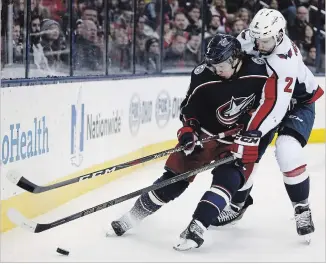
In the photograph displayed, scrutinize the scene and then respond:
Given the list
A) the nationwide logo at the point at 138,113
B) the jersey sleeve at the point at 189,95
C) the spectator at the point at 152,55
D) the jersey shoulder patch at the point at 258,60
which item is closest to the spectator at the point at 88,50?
the nationwide logo at the point at 138,113

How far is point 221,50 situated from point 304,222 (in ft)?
2.94

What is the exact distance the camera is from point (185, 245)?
3412mm

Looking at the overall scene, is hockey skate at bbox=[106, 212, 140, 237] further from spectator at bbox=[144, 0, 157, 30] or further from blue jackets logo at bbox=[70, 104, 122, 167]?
spectator at bbox=[144, 0, 157, 30]

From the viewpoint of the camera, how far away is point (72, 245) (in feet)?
11.6

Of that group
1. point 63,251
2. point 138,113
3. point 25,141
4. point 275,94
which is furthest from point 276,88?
point 138,113

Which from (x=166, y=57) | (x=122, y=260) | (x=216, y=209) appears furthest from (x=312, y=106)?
(x=166, y=57)

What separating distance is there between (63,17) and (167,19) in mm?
2297

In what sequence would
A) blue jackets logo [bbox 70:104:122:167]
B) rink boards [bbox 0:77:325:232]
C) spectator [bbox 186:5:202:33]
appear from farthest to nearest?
1. spectator [bbox 186:5:202:33]
2. blue jackets logo [bbox 70:104:122:167]
3. rink boards [bbox 0:77:325:232]

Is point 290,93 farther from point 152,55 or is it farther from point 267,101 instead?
point 152,55

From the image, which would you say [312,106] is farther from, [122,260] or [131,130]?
[131,130]

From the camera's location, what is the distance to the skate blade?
11.1 feet

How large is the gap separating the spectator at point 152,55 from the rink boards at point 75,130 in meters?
0.13

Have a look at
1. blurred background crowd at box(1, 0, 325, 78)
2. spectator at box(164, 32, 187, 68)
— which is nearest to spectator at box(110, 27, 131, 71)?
blurred background crowd at box(1, 0, 325, 78)

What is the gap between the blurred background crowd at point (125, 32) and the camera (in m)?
4.14
